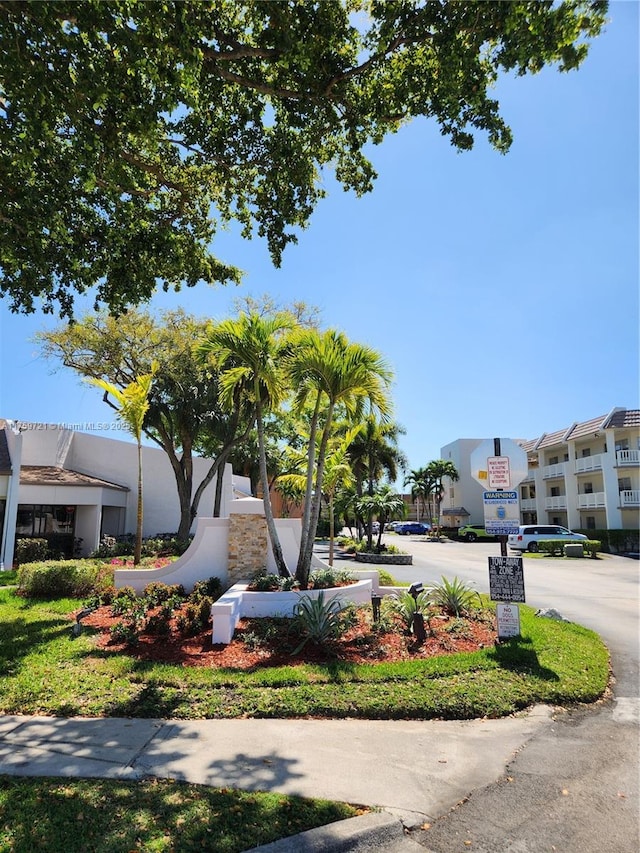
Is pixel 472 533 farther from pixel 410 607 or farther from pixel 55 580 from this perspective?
pixel 410 607

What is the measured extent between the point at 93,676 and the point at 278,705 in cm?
256

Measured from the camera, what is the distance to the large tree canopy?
16.5ft

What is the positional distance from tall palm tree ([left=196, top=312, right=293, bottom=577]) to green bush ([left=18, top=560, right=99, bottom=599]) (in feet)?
16.5

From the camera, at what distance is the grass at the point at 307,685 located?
5.57 meters

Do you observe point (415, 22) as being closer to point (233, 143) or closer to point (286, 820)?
point (233, 143)

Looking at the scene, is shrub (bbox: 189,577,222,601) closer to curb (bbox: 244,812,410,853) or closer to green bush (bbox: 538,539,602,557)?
curb (bbox: 244,812,410,853)

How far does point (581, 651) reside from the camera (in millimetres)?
7738

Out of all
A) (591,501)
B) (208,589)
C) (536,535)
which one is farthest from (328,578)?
(591,501)

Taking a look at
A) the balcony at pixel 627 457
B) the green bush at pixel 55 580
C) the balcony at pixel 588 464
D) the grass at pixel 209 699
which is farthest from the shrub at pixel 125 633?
the balcony at pixel 588 464

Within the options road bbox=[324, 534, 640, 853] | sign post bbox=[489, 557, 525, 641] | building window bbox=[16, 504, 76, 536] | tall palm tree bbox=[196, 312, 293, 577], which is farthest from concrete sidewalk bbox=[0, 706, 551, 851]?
building window bbox=[16, 504, 76, 536]

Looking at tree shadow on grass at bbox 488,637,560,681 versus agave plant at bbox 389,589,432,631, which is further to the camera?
agave plant at bbox 389,589,432,631

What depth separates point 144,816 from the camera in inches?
136

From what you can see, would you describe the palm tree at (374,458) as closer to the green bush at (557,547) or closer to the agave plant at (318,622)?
the green bush at (557,547)

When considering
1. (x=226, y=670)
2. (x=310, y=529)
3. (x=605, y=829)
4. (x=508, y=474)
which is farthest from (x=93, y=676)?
(x=508, y=474)
